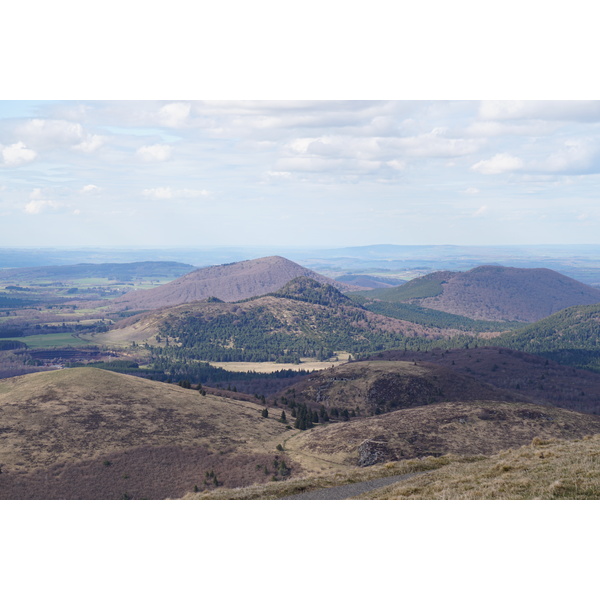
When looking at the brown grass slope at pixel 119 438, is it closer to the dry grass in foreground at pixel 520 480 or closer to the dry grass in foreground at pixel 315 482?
the dry grass in foreground at pixel 315 482

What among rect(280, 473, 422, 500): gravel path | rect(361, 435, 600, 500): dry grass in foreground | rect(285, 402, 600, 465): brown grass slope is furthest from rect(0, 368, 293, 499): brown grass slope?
rect(361, 435, 600, 500): dry grass in foreground

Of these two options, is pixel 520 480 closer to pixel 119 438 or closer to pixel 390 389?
pixel 119 438

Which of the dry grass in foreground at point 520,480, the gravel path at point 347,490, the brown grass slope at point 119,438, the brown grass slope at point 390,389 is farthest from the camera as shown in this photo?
the brown grass slope at point 390,389

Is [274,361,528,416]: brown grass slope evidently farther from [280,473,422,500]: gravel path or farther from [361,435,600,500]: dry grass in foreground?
[361,435,600,500]: dry grass in foreground

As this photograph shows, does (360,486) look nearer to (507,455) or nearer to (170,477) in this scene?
(507,455)

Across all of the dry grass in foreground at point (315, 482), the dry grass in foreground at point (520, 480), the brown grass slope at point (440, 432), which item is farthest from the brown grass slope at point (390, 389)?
the dry grass in foreground at point (520, 480)

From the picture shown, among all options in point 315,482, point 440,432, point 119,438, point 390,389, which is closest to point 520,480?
point 315,482

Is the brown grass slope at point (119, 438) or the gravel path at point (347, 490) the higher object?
the gravel path at point (347, 490)

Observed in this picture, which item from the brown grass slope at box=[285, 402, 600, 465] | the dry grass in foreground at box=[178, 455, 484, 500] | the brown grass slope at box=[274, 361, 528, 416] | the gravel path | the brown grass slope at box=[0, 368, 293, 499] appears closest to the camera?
the gravel path
